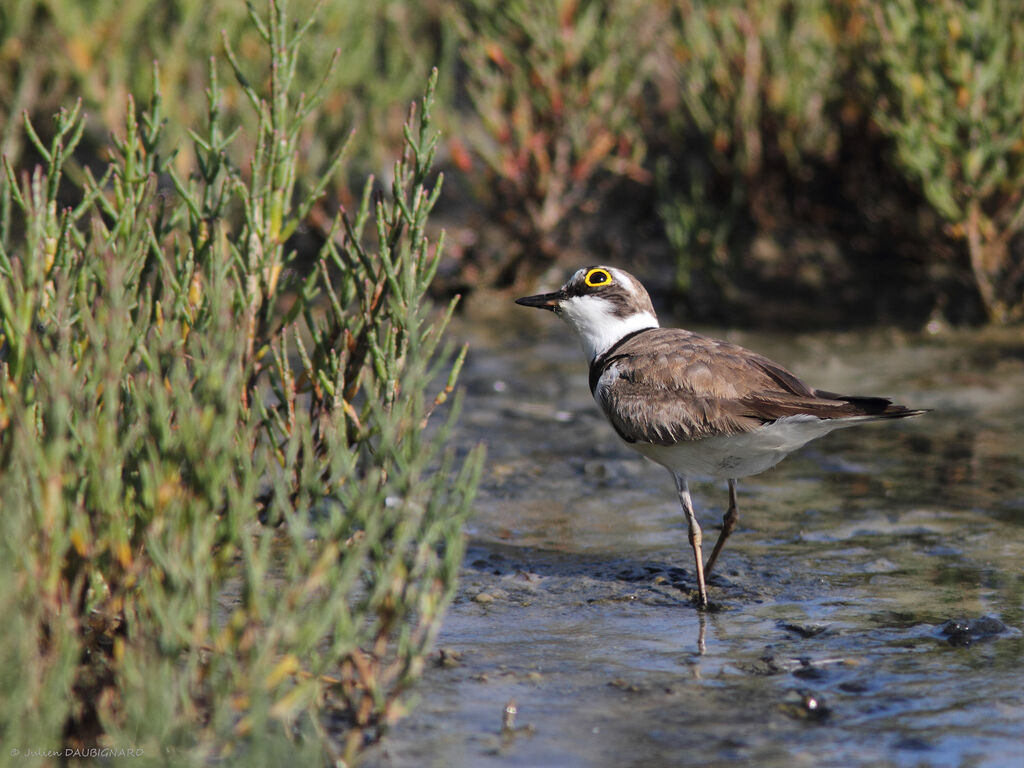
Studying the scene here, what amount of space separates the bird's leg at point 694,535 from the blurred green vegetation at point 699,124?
4299 mm

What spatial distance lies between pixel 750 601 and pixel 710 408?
0.86 metres

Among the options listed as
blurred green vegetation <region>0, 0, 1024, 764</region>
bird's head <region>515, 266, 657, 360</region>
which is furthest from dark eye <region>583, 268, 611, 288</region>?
blurred green vegetation <region>0, 0, 1024, 764</region>

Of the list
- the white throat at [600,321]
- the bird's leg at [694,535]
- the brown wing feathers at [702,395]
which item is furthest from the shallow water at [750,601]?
the white throat at [600,321]

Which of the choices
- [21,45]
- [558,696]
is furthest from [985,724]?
[21,45]

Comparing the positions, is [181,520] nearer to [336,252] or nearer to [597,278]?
[336,252]

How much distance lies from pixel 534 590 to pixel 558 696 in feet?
3.72

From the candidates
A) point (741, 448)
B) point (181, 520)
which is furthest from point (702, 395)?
point (181, 520)

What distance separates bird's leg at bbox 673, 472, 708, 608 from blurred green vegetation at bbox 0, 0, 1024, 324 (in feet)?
14.1

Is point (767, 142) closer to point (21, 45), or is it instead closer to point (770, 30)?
point (770, 30)

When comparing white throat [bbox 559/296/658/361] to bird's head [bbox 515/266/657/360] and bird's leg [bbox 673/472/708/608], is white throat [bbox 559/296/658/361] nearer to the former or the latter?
bird's head [bbox 515/266/657/360]

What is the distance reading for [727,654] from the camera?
16.4ft

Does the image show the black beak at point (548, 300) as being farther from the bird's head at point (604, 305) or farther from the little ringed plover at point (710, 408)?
the little ringed plover at point (710, 408)

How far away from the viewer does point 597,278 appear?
6.68 m

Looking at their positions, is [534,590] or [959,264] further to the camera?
[959,264]
